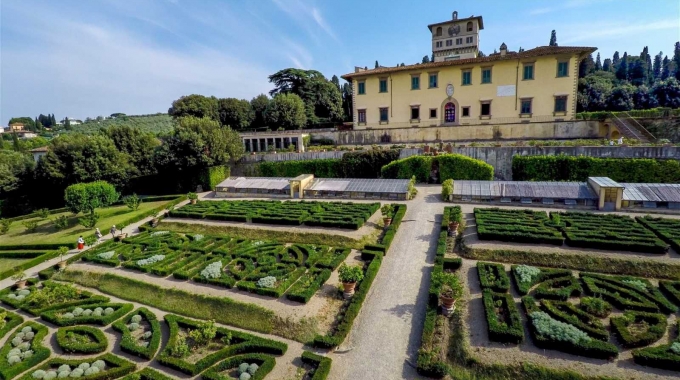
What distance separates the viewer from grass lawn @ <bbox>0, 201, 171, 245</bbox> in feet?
98.7

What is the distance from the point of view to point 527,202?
1147 inches

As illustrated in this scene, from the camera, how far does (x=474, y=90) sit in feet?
155

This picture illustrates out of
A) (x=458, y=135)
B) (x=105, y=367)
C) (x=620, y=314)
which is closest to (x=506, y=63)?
(x=458, y=135)

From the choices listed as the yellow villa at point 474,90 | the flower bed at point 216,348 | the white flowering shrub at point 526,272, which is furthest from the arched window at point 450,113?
the flower bed at point 216,348

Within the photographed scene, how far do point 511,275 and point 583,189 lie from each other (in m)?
15.6

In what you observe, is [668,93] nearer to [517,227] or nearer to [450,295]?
[517,227]

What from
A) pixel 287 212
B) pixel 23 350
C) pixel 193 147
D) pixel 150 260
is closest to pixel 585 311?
pixel 287 212

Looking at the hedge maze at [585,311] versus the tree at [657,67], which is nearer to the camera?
the hedge maze at [585,311]

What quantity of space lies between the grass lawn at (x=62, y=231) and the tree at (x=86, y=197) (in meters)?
1.56

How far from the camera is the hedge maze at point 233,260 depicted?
18.8 m

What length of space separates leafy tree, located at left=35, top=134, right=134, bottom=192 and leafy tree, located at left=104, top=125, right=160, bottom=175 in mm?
3448

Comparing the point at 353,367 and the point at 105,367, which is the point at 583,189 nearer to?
the point at 353,367

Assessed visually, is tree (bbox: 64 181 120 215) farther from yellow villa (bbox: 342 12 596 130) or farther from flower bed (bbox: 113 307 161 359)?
yellow villa (bbox: 342 12 596 130)

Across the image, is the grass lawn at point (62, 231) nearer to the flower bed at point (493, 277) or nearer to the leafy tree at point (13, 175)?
the leafy tree at point (13, 175)
